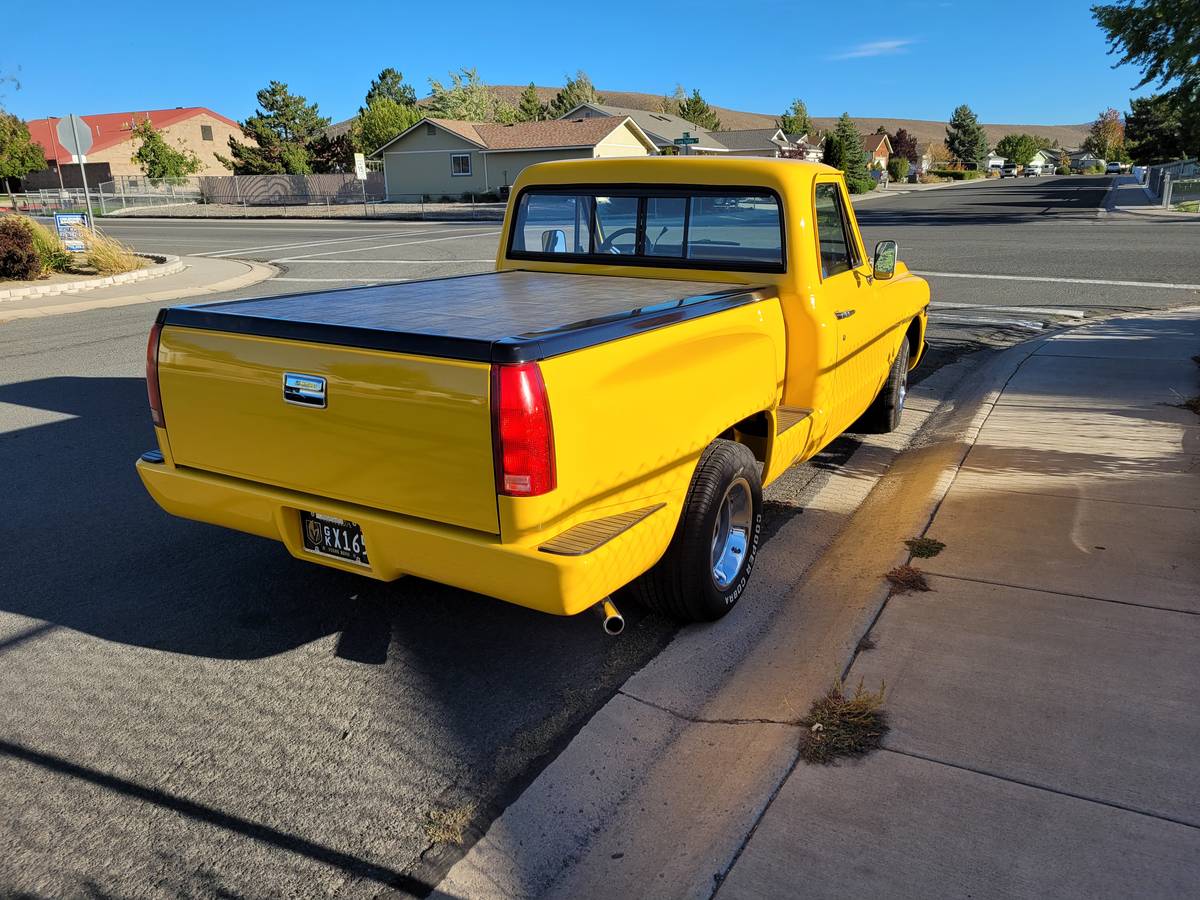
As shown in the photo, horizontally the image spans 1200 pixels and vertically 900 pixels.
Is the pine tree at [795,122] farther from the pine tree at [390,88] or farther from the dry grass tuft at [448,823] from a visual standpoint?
the dry grass tuft at [448,823]

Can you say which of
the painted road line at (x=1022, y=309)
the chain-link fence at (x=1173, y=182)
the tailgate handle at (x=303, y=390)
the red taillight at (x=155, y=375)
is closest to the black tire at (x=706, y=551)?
the tailgate handle at (x=303, y=390)

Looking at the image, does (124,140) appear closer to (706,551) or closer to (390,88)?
(390,88)

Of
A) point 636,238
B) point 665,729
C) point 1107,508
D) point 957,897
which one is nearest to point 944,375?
point 1107,508

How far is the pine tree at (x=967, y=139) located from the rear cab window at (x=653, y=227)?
529 ft

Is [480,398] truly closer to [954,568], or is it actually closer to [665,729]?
[665,729]

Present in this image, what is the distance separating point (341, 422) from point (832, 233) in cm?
322

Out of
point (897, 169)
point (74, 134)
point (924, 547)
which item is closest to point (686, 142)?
point (74, 134)

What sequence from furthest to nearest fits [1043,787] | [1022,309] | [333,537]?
[1022,309] < [333,537] < [1043,787]

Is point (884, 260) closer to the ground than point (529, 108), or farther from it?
closer to the ground

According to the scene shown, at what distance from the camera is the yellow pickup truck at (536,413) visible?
300 centimetres

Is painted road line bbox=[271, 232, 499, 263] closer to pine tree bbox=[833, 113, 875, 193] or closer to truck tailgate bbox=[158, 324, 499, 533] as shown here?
truck tailgate bbox=[158, 324, 499, 533]

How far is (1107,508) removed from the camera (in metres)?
5.03

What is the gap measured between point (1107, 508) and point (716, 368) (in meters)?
2.68

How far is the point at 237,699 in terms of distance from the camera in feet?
11.5
